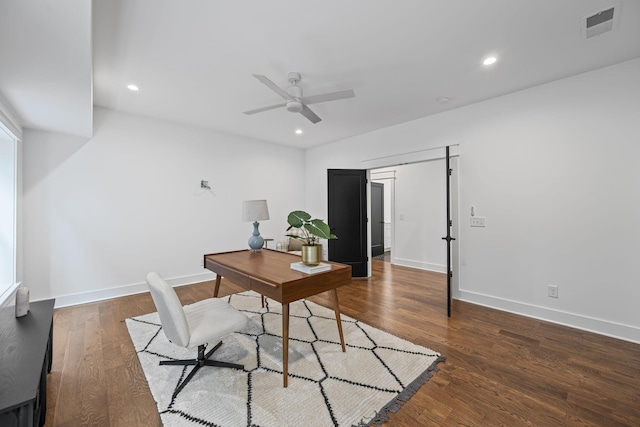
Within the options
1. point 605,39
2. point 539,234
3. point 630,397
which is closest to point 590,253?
point 539,234

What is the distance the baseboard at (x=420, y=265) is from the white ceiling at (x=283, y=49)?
3.17m

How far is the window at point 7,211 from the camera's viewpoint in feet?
9.42

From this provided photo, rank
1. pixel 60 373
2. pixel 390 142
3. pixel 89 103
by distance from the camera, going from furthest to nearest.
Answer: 1. pixel 390 142
2. pixel 89 103
3. pixel 60 373

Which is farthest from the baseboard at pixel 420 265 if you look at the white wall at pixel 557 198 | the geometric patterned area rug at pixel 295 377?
the geometric patterned area rug at pixel 295 377

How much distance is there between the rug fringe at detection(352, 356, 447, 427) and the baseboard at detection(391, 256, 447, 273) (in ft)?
11.1

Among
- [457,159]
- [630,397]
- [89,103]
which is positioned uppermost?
[89,103]

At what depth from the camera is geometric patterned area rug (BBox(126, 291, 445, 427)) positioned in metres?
1.58

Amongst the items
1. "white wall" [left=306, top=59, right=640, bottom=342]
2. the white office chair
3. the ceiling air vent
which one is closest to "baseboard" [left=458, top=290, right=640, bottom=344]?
"white wall" [left=306, top=59, right=640, bottom=342]

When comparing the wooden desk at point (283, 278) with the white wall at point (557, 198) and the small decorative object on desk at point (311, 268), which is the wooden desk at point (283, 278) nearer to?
the small decorative object on desk at point (311, 268)

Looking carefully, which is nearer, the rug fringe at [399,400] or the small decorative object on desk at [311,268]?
the rug fringe at [399,400]

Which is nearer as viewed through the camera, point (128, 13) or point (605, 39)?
point (128, 13)

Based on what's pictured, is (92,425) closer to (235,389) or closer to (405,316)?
(235,389)

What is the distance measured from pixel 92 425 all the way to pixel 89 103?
2708 mm

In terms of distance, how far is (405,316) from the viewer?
304 cm
